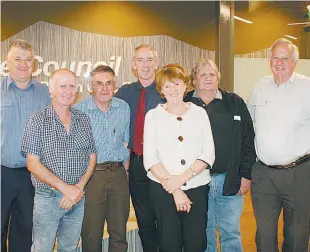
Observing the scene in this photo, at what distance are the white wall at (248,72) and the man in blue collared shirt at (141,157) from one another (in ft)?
6.92

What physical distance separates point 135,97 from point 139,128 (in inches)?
10.4

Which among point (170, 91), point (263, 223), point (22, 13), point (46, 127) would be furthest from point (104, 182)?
point (22, 13)

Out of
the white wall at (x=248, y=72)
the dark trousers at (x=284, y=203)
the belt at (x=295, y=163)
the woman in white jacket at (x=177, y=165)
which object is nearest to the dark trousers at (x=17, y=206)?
the woman in white jacket at (x=177, y=165)

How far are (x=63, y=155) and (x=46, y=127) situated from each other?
20cm

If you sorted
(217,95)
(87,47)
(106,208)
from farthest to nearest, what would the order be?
(87,47), (217,95), (106,208)

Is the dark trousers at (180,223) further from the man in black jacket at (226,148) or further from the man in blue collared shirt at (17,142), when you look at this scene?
the man in blue collared shirt at (17,142)

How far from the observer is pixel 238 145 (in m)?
2.61

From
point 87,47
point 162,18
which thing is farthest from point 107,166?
point 162,18

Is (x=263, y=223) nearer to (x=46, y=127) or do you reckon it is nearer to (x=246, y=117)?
(x=246, y=117)

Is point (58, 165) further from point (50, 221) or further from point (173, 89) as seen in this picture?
point (173, 89)

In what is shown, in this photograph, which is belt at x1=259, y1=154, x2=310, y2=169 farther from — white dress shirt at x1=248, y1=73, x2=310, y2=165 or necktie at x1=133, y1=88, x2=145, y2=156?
necktie at x1=133, y1=88, x2=145, y2=156

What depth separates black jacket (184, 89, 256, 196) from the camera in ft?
8.52

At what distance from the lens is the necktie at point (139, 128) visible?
2775 mm

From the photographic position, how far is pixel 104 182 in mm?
2527
